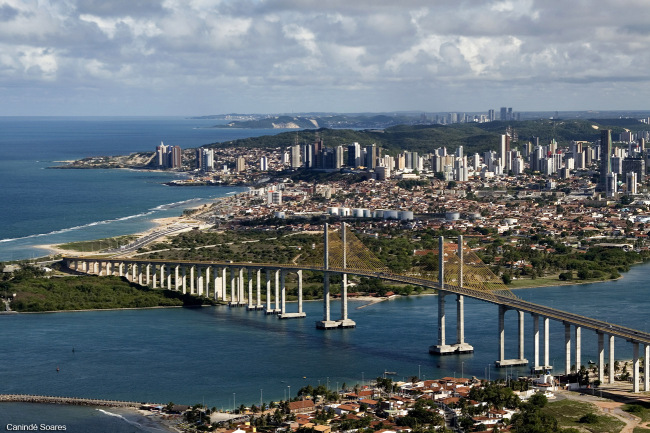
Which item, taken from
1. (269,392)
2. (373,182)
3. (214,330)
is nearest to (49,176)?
(373,182)

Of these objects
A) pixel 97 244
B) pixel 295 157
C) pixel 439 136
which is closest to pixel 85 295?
pixel 97 244

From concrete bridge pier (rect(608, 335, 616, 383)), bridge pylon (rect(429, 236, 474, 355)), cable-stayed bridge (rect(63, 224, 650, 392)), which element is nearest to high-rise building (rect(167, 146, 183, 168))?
cable-stayed bridge (rect(63, 224, 650, 392))

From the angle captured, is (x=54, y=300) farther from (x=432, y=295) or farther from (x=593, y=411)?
(x=593, y=411)

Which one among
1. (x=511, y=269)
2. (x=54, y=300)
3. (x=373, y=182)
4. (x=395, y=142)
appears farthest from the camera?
(x=395, y=142)

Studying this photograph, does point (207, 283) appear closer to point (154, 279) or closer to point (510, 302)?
point (154, 279)

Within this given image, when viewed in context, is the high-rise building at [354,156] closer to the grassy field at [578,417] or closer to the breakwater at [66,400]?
the breakwater at [66,400]

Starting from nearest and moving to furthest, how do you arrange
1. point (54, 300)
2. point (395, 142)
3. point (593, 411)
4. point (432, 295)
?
point (593, 411), point (54, 300), point (432, 295), point (395, 142)
